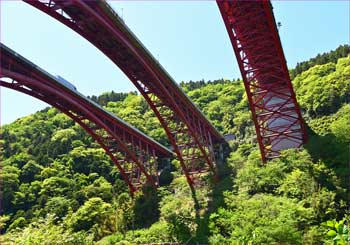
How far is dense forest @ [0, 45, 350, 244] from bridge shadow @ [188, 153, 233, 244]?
0.36 ft

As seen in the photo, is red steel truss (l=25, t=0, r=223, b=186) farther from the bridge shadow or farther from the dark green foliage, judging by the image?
the dark green foliage

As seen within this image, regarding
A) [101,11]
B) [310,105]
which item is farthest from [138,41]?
[310,105]

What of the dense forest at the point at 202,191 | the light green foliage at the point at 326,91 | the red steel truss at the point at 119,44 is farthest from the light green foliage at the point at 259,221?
the light green foliage at the point at 326,91

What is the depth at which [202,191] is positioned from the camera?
114 feet

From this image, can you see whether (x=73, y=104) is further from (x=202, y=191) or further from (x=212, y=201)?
(x=202, y=191)

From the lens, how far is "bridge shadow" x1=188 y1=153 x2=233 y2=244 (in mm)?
24087

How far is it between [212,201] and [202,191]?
12.2ft

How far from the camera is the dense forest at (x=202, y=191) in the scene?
817 inches

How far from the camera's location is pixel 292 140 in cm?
3188

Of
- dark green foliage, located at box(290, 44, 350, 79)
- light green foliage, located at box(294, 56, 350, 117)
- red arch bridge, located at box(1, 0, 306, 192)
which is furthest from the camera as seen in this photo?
dark green foliage, located at box(290, 44, 350, 79)

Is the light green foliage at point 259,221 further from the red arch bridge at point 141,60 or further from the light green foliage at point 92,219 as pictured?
the light green foliage at point 92,219

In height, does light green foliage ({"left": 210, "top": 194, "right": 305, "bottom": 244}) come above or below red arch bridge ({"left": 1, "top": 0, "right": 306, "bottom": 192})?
below

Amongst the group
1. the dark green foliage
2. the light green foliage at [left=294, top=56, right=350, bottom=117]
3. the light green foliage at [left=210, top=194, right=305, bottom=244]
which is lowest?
the light green foliage at [left=210, top=194, right=305, bottom=244]

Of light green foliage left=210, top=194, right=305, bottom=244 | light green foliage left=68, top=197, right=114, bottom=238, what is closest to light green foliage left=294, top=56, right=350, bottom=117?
light green foliage left=210, top=194, right=305, bottom=244
